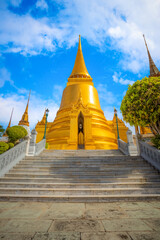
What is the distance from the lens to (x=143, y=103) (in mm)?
7453

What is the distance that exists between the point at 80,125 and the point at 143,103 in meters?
10.3

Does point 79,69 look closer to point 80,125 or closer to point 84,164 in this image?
point 80,125

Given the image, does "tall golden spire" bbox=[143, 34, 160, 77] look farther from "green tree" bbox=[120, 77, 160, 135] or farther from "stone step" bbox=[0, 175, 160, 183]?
"stone step" bbox=[0, 175, 160, 183]

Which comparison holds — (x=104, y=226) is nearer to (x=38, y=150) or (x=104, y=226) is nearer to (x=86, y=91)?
(x=38, y=150)

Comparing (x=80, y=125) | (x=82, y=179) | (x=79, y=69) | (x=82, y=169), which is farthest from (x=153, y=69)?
(x=82, y=179)

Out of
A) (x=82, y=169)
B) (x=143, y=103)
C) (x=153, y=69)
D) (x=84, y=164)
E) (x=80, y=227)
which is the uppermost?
(x=153, y=69)

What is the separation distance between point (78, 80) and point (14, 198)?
22455 millimetres

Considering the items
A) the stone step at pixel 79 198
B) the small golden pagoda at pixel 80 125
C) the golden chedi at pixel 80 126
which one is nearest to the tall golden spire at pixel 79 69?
the small golden pagoda at pixel 80 125

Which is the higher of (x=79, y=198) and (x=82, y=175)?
(x=82, y=175)

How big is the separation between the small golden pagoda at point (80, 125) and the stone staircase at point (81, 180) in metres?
5.96

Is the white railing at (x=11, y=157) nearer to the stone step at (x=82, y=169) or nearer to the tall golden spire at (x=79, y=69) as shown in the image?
the stone step at (x=82, y=169)

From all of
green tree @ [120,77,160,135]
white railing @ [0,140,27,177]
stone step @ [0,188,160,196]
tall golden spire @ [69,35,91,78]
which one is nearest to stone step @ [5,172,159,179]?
white railing @ [0,140,27,177]

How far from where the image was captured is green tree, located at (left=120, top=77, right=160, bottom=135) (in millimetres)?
7221

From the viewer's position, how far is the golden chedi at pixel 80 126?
1366 cm
